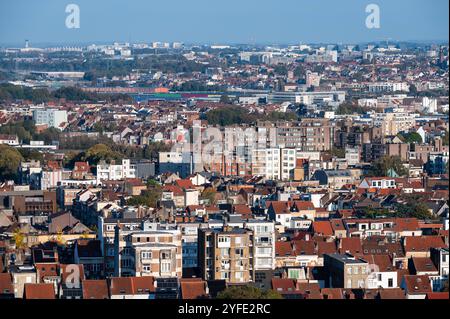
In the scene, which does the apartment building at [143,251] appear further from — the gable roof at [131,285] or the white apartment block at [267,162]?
the white apartment block at [267,162]

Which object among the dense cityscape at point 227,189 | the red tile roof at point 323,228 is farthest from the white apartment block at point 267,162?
the red tile roof at point 323,228

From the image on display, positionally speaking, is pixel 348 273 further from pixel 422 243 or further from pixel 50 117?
pixel 50 117

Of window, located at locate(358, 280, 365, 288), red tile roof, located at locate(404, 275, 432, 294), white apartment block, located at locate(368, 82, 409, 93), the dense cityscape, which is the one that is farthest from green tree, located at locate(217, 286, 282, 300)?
white apartment block, located at locate(368, 82, 409, 93)

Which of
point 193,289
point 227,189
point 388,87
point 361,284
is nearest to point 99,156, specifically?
point 227,189

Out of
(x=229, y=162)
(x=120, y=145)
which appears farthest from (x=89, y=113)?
(x=229, y=162)

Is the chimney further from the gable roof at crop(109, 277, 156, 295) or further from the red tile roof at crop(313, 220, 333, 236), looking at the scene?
the red tile roof at crop(313, 220, 333, 236)

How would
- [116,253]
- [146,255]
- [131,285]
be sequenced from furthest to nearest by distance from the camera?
[116,253]
[146,255]
[131,285]
